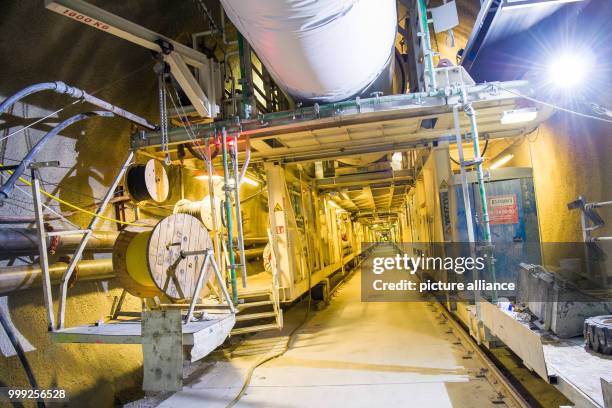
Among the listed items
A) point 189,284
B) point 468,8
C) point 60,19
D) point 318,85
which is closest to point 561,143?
point 468,8

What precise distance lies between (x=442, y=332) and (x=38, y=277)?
5.81m

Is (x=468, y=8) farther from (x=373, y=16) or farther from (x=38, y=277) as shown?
(x=38, y=277)

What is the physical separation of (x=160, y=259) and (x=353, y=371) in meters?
2.80

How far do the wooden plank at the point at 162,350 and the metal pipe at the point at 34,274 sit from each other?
164 centimetres

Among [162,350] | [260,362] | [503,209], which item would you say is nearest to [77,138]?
[162,350]

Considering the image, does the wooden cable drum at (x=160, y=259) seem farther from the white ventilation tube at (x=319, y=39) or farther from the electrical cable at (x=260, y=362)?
the white ventilation tube at (x=319, y=39)

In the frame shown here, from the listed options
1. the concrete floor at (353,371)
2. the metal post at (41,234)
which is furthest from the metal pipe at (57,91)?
the concrete floor at (353,371)

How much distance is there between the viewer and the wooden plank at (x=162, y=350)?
2920 mm

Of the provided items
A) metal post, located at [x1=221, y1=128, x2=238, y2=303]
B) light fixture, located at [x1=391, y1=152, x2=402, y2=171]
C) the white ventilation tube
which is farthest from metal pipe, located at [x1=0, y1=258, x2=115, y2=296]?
light fixture, located at [x1=391, y1=152, x2=402, y2=171]

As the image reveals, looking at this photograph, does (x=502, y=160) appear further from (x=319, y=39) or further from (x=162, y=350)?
(x=162, y=350)

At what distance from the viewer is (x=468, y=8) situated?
6.93 metres

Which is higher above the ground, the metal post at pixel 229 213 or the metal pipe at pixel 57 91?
the metal pipe at pixel 57 91

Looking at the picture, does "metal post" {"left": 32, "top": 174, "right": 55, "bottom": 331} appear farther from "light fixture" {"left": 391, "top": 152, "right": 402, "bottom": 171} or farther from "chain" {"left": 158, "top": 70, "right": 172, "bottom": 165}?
"light fixture" {"left": 391, "top": 152, "right": 402, "bottom": 171}

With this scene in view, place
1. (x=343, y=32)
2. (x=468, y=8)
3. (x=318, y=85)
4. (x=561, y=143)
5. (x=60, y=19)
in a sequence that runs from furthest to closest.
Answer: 1. (x=468, y=8)
2. (x=561, y=143)
3. (x=60, y=19)
4. (x=318, y=85)
5. (x=343, y=32)
